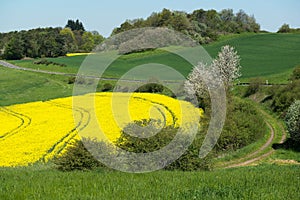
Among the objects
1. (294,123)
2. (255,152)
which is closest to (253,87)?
(294,123)

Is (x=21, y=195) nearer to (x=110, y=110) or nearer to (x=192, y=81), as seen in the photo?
(x=110, y=110)

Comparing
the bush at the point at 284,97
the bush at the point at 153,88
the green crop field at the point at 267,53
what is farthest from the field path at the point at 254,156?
the green crop field at the point at 267,53

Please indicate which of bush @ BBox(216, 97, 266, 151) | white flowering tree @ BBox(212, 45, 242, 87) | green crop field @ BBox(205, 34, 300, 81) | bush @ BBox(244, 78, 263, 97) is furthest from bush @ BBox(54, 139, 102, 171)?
green crop field @ BBox(205, 34, 300, 81)

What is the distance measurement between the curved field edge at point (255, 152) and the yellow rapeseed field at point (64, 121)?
390 centimetres

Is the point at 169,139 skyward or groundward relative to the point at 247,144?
skyward

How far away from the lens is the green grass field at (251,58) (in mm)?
83775

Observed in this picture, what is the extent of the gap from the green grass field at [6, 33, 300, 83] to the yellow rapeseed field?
114 feet

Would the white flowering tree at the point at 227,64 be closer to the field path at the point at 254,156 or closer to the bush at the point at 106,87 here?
the bush at the point at 106,87

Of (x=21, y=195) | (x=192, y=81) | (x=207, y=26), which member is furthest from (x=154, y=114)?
(x=207, y=26)

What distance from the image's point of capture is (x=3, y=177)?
12.1m

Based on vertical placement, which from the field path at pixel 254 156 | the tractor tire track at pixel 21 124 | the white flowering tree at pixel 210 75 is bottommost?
the field path at pixel 254 156

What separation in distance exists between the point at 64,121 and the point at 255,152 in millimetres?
15865

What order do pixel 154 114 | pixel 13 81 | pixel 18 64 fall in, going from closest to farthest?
1. pixel 154 114
2. pixel 13 81
3. pixel 18 64

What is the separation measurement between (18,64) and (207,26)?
199 ft
